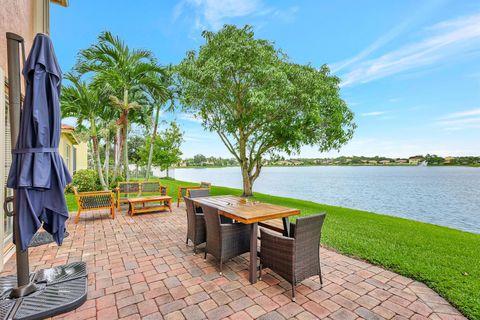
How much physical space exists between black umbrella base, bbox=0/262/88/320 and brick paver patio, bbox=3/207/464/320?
122 mm

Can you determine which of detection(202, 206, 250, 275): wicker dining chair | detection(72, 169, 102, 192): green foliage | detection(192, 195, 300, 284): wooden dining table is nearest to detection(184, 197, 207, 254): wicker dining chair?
detection(192, 195, 300, 284): wooden dining table

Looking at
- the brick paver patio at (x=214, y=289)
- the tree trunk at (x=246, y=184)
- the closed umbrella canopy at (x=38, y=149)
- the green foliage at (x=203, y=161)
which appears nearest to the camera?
the closed umbrella canopy at (x=38, y=149)

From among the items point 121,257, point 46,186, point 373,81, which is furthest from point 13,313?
point 373,81

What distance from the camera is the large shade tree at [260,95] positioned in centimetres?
873

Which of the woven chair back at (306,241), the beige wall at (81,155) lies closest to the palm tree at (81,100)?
the woven chair back at (306,241)

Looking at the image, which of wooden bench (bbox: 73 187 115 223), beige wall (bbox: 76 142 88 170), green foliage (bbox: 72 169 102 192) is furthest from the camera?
beige wall (bbox: 76 142 88 170)

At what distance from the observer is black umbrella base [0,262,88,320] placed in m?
2.13

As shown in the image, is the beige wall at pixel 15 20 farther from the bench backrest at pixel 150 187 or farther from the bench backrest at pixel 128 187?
the bench backrest at pixel 150 187

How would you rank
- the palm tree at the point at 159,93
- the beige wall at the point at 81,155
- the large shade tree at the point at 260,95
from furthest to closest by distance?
the beige wall at the point at 81,155 → the palm tree at the point at 159,93 → the large shade tree at the point at 260,95

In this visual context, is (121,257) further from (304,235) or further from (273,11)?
(273,11)

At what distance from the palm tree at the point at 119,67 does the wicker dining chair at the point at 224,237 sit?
282 inches

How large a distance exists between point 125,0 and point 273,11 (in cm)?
Result: 685

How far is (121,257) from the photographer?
363cm

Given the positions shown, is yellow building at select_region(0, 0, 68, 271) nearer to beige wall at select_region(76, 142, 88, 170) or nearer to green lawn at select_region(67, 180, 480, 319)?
green lawn at select_region(67, 180, 480, 319)
